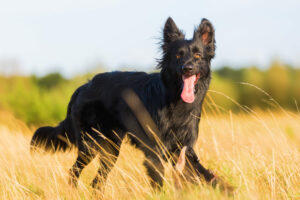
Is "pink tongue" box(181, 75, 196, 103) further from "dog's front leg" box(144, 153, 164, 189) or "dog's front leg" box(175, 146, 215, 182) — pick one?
"dog's front leg" box(144, 153, 164, 189)

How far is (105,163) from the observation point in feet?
15.0

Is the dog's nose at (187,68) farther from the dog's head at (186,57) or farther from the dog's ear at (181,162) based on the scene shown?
the dog's ear at (181,162)

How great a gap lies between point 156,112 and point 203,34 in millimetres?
1177

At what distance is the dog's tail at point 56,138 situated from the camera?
17.3 ft

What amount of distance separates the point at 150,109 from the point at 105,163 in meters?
0.89

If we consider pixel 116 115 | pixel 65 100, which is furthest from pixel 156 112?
pixel 65 100

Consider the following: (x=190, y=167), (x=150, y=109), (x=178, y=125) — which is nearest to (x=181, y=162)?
(x=190, y=167)

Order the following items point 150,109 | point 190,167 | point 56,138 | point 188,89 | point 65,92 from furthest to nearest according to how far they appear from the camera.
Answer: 1. point 65,92
2. point 56,138
3. point 150,109
4. point 188,89
5. point 190,167

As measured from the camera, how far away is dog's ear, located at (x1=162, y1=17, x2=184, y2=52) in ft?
15.3

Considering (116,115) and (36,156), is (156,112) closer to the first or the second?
(116,115)

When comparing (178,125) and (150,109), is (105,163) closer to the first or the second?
(150,109)

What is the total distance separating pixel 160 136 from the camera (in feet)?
14.2

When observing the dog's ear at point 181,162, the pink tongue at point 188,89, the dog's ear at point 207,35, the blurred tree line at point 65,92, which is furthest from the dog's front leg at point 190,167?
the blurred tree line at point 65,92

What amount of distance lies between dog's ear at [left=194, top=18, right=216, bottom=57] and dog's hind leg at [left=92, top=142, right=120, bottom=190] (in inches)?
66.9
